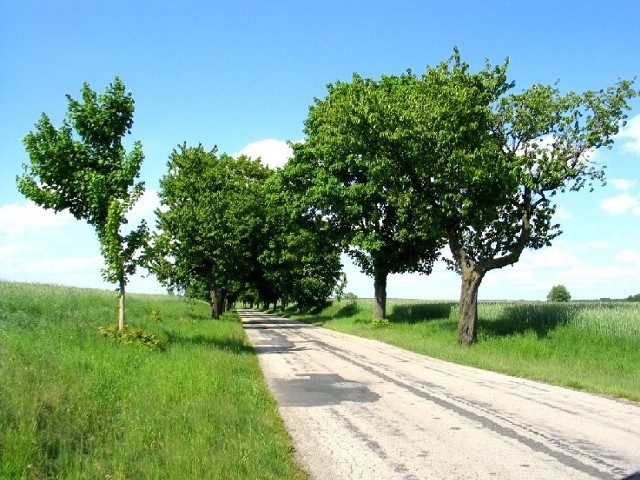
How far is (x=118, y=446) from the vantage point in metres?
7.07

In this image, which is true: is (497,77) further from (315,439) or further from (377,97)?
(315,439)

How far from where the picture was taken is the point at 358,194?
110ft

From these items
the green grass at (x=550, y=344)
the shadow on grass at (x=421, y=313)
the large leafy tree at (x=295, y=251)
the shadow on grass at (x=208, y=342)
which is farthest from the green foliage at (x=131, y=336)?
the shadow on grass at (x=421, y=313)

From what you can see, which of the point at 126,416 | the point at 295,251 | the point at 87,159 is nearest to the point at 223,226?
the point at 295,251

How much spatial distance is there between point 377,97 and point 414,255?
14927mm

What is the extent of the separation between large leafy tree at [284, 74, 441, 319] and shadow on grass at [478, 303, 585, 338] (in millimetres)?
5592

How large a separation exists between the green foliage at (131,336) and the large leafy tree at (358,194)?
1307 centimetres

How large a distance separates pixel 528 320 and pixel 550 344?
4914 millimetres

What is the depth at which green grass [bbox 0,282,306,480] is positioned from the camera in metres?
6.34

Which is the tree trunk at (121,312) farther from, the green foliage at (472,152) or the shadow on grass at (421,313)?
the shadow on grass at (421,313)

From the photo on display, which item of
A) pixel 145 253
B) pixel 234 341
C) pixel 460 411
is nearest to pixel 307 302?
pixel 234 341

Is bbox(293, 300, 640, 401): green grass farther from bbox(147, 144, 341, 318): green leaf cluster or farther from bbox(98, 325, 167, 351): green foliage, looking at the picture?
bbox(147, 144, 341, 318): green leaf cluster

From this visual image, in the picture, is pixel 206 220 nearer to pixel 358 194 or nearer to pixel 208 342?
pixel 358 194

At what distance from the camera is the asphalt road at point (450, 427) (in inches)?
269
